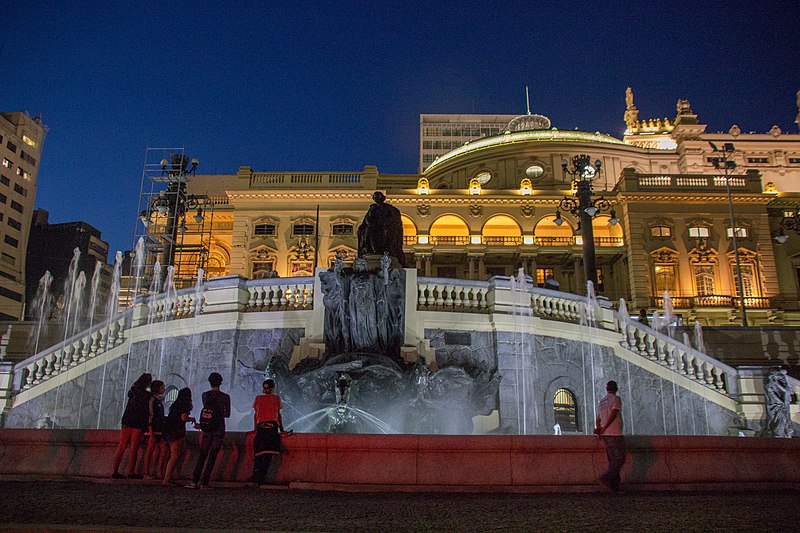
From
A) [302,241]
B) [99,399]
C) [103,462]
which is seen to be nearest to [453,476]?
[103,462]

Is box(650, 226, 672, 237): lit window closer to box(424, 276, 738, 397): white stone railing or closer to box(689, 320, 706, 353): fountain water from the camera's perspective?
box(689, 320, 706, 353): fountain water

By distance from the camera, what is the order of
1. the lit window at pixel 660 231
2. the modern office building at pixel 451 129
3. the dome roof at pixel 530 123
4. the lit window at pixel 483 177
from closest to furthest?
1. the lit window at pixel 660 231
2. the lit window at pixel 483 177
3. the dome roof at pixel 530 123
4. the modern office building at pixel 451 129

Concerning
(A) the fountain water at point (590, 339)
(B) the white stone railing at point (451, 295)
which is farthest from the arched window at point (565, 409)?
(B) the white stone railing at point (451, 295)

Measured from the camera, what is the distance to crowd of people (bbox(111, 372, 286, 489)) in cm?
802

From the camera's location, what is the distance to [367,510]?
264 inches

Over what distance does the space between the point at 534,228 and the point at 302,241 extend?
58.1ft

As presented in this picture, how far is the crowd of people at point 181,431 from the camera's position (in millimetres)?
8016

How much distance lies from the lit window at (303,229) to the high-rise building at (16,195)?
129 ft

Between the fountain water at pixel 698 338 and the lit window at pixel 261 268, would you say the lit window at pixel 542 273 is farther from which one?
the fountain water at pixel 698 338

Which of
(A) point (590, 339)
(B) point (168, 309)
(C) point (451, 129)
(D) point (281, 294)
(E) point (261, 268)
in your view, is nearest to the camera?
(D) point (281, 294)

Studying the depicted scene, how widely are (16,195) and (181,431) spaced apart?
83369 millimetres

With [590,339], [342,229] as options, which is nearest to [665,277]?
[342,229]

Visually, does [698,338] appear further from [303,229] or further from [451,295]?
[303,229]

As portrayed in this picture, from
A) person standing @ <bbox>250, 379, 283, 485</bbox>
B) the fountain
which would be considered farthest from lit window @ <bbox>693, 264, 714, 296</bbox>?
person standing @ <bbox>250, 379, 283, 485</bbox>
